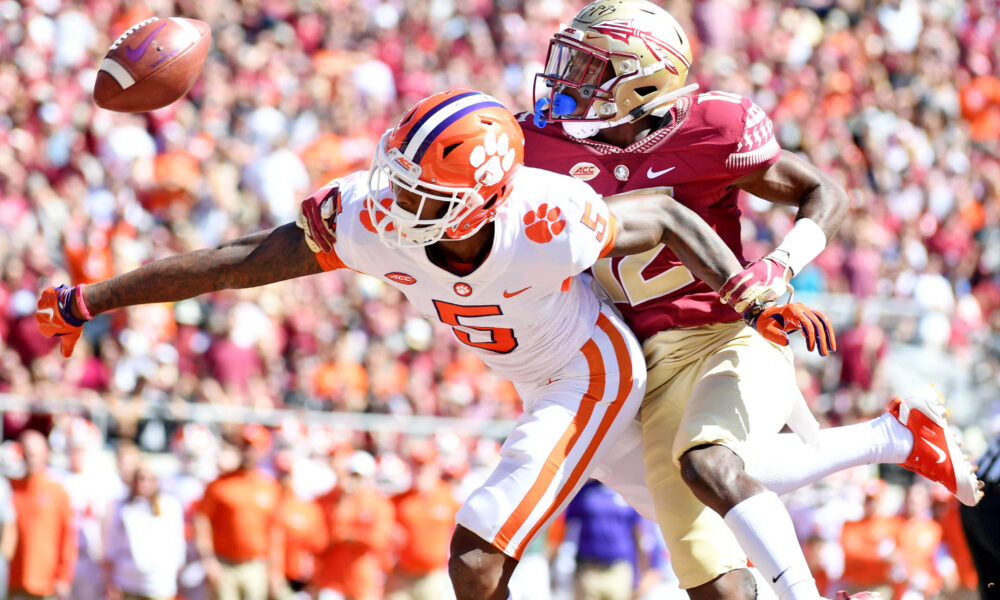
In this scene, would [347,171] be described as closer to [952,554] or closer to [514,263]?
[952,554]

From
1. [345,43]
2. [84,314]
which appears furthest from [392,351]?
[84,314]

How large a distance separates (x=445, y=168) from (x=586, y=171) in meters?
0.80

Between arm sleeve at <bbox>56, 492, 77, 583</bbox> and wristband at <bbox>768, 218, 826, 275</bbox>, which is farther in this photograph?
arm sleeve at <bbox>56, 492, 77, 583</bbox>

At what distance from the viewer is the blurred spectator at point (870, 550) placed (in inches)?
354

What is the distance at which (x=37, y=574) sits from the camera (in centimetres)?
804

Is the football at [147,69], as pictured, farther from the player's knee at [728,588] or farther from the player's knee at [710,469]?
the player's knee at [728,588]

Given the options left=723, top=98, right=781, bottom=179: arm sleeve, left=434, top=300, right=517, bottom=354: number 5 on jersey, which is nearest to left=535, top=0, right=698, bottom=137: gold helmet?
left=723, top=98, right=781, bottom=179: arm sleeve

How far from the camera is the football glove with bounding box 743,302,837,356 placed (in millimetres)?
3998

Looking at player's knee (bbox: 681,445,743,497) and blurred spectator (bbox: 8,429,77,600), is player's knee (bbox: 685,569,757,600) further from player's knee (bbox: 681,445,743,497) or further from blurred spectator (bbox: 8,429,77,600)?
blurred spectator (bbox: 8,429,77,600)

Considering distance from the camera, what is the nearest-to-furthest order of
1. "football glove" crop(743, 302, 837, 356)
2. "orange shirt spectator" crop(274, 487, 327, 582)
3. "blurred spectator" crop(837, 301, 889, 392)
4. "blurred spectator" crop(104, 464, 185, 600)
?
"football glove" crop(743, 302, 837, 356), "blurred spectator" crop(104, 464, 185, 600), "orange shirt spectator" crop(274, 487, 327, 582), "blurred spectator" crop(837, 301, 889, 392)

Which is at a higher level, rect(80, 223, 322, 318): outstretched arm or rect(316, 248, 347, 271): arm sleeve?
rect(316, 248, 347, 271): arm sleeve

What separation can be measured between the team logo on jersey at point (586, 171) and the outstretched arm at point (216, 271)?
931 millimetres

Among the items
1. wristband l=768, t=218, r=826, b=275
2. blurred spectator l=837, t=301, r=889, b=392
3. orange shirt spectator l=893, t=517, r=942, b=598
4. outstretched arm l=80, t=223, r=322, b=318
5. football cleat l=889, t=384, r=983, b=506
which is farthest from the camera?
blurred spectator l=837, t=301, r=889, b=392

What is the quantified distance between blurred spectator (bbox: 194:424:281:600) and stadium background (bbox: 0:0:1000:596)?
1.58 ft
